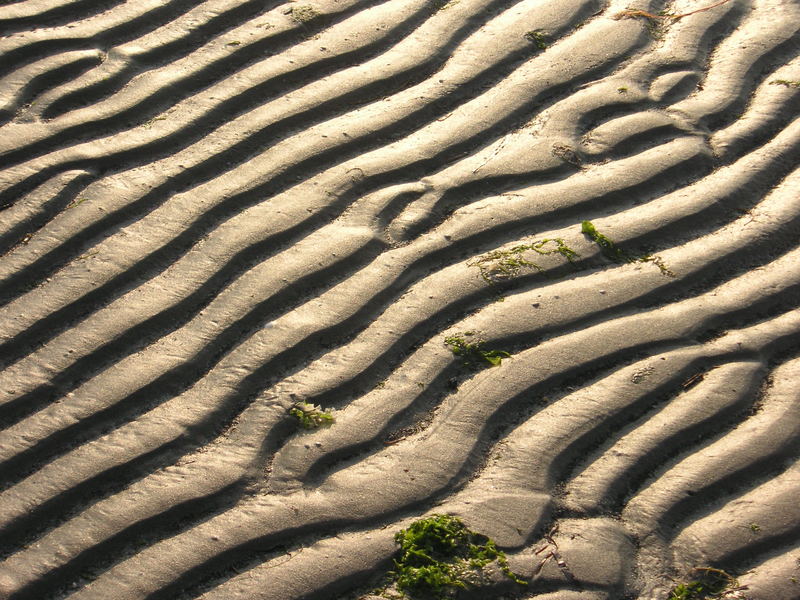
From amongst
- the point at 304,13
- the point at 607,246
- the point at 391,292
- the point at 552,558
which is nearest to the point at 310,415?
the point at 391,292

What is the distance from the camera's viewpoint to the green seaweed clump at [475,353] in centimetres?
221

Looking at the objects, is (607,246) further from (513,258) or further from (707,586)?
(707,586)

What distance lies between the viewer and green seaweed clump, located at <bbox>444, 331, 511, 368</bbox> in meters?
2.21

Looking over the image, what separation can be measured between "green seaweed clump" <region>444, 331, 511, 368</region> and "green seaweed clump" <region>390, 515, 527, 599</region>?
1.41ft

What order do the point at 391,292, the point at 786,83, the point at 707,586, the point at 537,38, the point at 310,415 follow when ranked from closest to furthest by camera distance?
1. the point at 707,586
2. the point at 310,415
3. the point at 391,292
4. the point at 786,83
5. the point at 537,38

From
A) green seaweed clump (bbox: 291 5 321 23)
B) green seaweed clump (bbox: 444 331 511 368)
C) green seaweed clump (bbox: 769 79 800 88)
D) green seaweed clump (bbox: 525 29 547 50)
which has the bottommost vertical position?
green seaweed clump (bbox: 444 331 511 368)

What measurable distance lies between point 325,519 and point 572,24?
1.99 metres

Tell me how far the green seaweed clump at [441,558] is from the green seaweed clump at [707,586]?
0.34 m

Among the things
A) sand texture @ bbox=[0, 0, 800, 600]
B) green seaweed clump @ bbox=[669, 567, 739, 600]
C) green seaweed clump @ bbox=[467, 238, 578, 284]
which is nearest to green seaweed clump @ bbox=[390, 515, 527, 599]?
sand texture @ bbox=[0, 0, 800, 600]

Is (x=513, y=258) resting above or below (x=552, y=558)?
above

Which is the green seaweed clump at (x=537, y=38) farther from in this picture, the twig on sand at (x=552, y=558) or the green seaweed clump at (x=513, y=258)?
the twig on sand at (x=552, y=558)

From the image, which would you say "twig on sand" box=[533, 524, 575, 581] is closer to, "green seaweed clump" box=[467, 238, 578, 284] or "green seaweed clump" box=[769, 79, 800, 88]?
"green seaweed clump" box=[467, 238, 578, 284]

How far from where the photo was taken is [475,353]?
7.31ft

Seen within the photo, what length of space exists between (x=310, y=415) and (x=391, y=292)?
425mm
